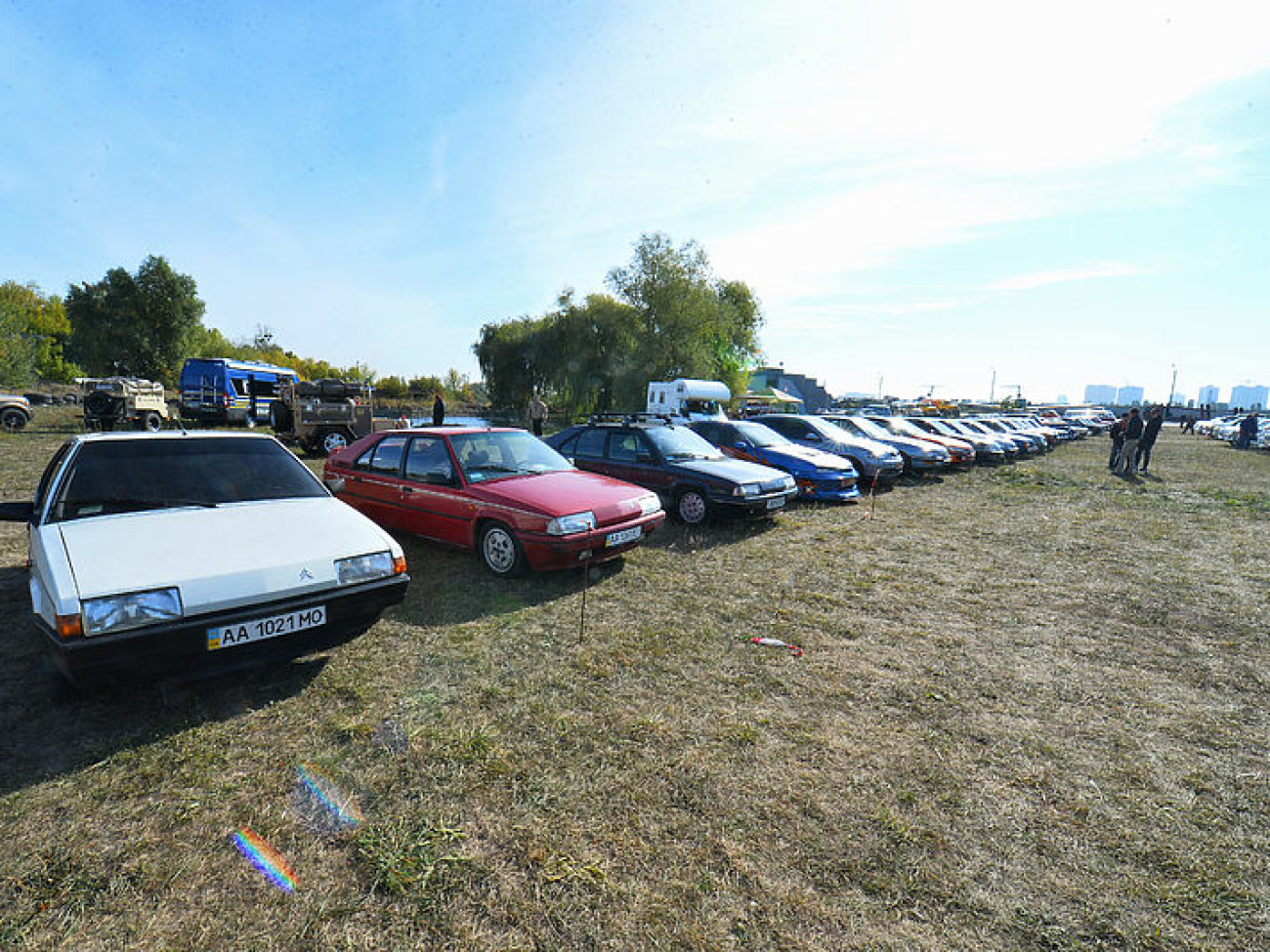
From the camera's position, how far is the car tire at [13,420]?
61.4ft

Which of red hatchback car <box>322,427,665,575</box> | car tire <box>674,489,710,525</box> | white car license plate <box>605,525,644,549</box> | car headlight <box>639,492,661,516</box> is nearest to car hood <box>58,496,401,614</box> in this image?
red hatchback car <box>322,427,665,575</box>

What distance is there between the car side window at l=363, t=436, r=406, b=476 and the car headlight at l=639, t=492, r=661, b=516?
106 inches

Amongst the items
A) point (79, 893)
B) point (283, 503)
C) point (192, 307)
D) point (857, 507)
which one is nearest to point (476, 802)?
point (79, 893)

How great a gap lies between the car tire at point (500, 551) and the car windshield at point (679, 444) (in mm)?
3196

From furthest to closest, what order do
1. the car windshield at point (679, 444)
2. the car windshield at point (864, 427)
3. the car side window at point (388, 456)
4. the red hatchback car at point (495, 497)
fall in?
1. the car windshield at point (864, 427)
2. the car windshield at point (679, 444)
3. the car side window at point (388, 456)
4. the red hatchback car at point (495, 497)

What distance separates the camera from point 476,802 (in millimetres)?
2455

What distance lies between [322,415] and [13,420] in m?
13.4

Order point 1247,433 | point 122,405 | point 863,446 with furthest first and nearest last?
1. point 1247,433
2. point 122,405
3. point 863,446

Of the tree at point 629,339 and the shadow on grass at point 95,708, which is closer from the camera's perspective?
the shadow on grass at point 95,708

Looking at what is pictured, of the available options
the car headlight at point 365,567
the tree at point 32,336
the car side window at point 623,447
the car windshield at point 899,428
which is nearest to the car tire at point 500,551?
the car headlight at point 365,567

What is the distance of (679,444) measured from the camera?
8156mm

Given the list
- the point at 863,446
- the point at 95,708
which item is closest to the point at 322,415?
the point at 95,708

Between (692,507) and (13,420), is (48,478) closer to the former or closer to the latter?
(692,507)

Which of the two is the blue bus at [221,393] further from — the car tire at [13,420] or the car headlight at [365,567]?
the car headlight at [365,567]
